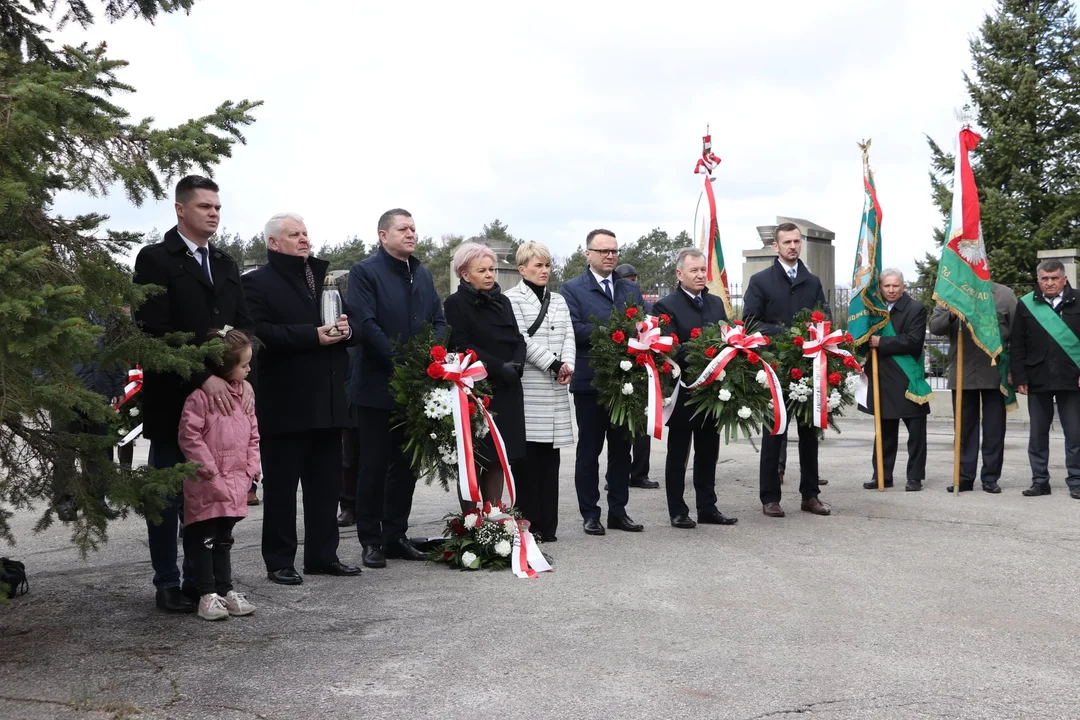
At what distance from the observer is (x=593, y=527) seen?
7.83 m

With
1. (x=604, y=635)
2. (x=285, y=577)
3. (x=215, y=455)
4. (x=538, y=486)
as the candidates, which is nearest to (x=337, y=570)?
(x=285, y=577)

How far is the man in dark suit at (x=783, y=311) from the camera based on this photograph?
28.6 feet

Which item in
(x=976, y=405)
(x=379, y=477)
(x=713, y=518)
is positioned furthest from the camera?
(x=976, y=405)

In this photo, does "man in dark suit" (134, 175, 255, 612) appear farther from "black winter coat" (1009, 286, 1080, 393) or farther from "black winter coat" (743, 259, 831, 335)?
"black winter coat" (1009, 286, 1080, 393)

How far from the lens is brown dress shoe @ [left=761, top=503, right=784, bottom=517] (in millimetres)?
8609

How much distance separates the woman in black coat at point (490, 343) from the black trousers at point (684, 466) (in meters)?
1.53

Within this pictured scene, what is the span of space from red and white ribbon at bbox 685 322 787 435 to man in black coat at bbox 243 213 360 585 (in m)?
2.84

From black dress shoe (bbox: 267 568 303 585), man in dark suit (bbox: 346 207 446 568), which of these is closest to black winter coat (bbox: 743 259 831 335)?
man in dark suit (bbox: 346 207 446 568)

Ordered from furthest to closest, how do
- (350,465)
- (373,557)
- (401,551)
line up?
1. (350,465)
2. (401,551)
3. (373,557)

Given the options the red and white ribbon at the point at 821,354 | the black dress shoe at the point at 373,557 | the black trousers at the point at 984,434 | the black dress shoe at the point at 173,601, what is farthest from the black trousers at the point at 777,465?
the black dress shoe at the point at 173,601

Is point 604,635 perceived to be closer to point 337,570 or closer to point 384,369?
point 337,570

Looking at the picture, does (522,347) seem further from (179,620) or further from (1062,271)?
(1062,271)

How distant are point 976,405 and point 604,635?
6.74m

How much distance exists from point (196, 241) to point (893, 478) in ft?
25.4
